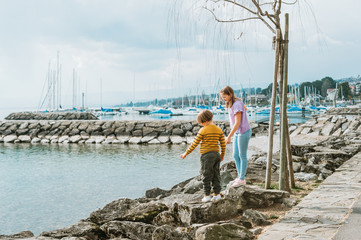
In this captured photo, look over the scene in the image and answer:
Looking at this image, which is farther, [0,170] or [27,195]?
[0,170]

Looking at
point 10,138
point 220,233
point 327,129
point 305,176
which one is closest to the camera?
point 220,233

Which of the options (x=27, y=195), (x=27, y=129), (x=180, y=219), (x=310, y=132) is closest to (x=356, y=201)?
(x=180, y=219)

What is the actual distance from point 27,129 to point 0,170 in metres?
12.5

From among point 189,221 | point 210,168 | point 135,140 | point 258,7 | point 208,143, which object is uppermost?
point 258,7

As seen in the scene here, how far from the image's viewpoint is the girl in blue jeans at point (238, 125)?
16.6 ft

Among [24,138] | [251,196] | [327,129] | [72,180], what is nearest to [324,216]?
[251,196]

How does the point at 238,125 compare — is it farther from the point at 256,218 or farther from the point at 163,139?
the point at 163,139

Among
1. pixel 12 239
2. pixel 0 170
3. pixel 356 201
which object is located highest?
pixel 356 201

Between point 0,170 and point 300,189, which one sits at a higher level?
point 300,189

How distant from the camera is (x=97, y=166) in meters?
12.5

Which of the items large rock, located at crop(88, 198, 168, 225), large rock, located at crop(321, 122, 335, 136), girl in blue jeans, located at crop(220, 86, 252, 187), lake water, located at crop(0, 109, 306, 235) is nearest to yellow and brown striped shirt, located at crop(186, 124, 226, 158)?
girl in blue jeans, located at crop(220, 86, 252, 187)

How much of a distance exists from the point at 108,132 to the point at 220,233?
A: 19.4 metres

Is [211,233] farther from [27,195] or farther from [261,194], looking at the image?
[27,195]

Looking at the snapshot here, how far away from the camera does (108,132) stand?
21938 mm
